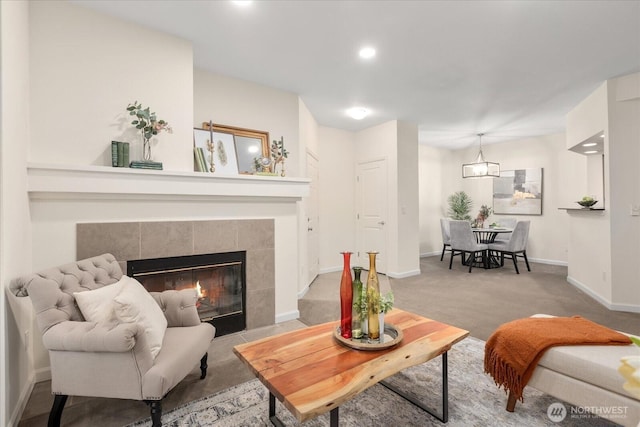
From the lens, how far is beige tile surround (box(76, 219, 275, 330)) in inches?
90.0

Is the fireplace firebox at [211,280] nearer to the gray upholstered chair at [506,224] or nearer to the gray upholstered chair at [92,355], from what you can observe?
the gray upholstered chair at [92,355]

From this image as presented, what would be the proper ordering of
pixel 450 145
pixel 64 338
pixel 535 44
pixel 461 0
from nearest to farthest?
pixel 64 338 → pixel 461 0 → pixel 535 44 → pixel 450 145

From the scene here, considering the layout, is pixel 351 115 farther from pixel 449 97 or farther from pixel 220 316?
pixel 220 316

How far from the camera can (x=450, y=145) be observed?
725cm

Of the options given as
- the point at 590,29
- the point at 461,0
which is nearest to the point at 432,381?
the point at 461,0

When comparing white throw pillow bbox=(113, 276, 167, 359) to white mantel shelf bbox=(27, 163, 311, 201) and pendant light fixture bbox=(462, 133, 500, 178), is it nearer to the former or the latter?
white mantel shelf bbox=(27, 163, 311, 201)

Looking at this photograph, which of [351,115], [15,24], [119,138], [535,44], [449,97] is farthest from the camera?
[351,115]

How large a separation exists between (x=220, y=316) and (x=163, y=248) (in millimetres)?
840

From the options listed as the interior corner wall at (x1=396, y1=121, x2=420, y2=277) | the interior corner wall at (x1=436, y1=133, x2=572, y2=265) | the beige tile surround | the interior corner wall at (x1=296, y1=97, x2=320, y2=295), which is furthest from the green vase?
the interior corner wall at (x1=436, y1=133, x2=572, y2=265)

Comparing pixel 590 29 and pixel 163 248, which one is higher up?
pixel 590 29

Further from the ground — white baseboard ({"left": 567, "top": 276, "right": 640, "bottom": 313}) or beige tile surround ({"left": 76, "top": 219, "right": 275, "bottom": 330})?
beige tile surround ({"left": 76, "top": 219, "right": 275, "bottom": 330})

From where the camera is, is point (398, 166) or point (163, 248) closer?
point (163, 248)

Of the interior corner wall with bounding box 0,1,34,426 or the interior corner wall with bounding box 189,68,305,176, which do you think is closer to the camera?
the interior corner wall with bounding box 0,1,34,426

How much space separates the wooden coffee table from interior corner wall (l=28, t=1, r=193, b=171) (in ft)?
6.19
